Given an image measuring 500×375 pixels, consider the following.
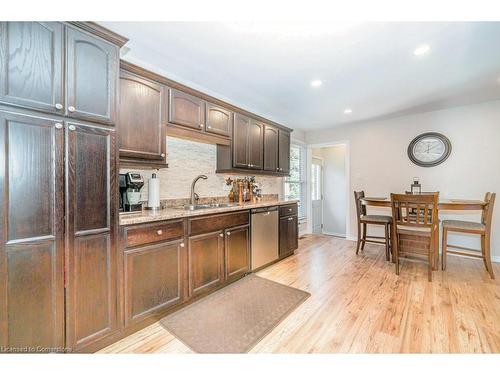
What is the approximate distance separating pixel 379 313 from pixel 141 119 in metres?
2.77

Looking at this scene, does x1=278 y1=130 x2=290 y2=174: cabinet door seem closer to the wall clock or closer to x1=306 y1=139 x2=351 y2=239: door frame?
x1=306 y1=139 x2=351 y2=239: door frame

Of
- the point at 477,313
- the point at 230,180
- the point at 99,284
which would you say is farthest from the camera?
the point at 230,180

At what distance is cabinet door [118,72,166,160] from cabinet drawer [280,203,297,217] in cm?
193

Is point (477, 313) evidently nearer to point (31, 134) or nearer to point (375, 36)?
point (375, 36)

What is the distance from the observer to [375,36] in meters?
1.89

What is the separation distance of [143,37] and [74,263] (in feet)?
6.03

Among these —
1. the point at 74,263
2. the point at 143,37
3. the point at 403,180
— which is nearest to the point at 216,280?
the point at 74,263

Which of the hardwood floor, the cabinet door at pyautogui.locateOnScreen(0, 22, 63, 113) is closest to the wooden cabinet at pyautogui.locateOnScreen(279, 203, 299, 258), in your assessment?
the hardwood floor

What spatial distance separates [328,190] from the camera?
5773 millimetres

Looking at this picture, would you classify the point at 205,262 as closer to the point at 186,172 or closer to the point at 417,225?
the point at 186,172

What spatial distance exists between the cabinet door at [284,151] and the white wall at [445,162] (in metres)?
1.47

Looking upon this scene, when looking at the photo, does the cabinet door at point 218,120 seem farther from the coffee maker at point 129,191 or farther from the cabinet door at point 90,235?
the cabinet door at point 90,235

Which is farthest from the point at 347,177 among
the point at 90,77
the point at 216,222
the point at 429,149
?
the point at 90,77

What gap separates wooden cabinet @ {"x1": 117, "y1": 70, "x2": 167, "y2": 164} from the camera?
6.21ft
